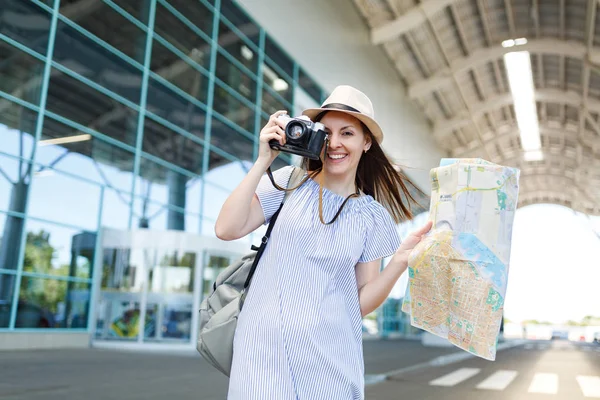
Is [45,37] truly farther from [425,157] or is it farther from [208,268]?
[425,157]

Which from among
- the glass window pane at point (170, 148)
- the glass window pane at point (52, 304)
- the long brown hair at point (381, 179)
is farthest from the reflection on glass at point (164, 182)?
the long brown hair at point (381, 179)

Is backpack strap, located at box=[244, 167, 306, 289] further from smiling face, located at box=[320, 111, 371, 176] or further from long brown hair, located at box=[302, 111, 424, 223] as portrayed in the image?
long brown hair, located at box=[302, 111, 424, 223]

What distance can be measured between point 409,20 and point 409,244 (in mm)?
23745

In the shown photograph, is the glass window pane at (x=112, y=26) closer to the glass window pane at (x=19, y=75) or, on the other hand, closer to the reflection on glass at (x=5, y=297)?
the glass window pane at (x=19, y=75)

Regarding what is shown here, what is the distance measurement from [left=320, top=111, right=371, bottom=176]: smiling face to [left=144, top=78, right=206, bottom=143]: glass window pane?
13.2 m

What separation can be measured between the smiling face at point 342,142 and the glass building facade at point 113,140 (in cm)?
1046

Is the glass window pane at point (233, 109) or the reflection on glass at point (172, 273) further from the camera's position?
the glass window pane at point (233, 109)

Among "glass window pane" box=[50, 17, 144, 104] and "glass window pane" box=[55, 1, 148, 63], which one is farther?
"glass window pane" box=[55, 1, 148, 63]

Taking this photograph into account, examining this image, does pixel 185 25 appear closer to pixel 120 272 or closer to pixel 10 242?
pixel 120 272

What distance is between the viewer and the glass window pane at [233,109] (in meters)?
17.0

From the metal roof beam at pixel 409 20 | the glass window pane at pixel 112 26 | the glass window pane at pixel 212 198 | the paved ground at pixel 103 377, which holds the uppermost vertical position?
the metal roof beam at pixel 409 20

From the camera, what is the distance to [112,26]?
13484 millimetres

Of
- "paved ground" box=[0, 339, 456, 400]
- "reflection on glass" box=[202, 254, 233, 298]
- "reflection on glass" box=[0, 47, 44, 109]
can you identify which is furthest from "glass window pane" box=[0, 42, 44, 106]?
"reflection on glass" box=[202, 254, 233, 298]

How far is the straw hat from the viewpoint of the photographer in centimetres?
189
